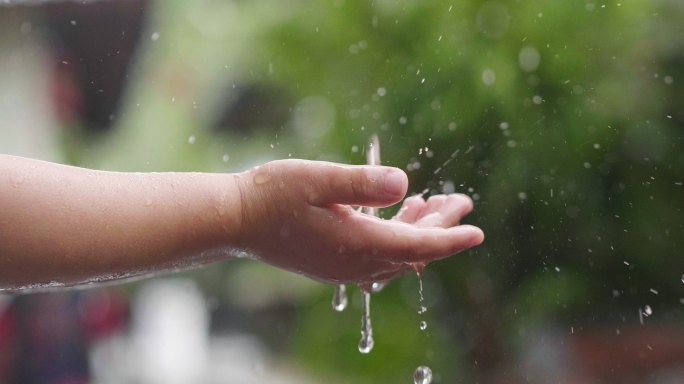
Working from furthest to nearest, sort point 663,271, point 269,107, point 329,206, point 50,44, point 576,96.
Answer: point 50,44 < point 269,107 < point 663,271 < point 576,96 < point 329,206

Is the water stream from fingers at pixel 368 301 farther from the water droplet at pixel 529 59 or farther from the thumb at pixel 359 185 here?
the water droplet at pixel 529 59

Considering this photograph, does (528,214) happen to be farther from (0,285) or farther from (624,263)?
(0,285)

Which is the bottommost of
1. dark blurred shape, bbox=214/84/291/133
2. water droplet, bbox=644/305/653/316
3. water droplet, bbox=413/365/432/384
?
water droplet, bbox=644/305/653/316

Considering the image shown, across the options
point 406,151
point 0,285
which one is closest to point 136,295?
point 406,151

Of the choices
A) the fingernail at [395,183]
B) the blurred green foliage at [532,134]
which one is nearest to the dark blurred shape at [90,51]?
the blurred green foliage at [532,134]

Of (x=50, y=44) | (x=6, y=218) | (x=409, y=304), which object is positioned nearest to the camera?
(x=6, y=218)

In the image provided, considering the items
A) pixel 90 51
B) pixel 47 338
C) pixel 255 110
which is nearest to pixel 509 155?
pixel 255 110

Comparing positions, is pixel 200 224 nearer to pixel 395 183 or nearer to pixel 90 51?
pixel 395 183

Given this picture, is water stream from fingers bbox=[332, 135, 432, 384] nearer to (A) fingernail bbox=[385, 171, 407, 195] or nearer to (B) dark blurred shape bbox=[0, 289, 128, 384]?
(A) fingernail bbox=[385, 171, 407, 195]

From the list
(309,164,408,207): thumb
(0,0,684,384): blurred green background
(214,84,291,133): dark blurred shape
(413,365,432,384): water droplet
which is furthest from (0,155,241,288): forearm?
(214,84,291,133): dark blurred shape
